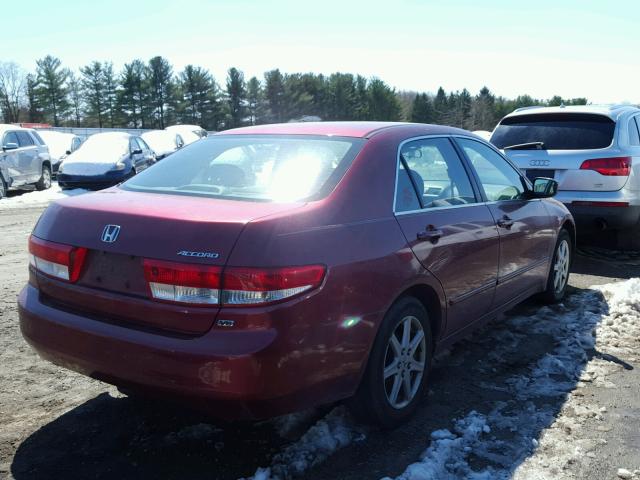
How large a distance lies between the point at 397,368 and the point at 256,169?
137 centimetres

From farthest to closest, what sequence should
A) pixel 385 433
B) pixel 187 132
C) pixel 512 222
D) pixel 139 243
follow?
1. pixel 187 132
2. pixel 512 222
3. pixel 385 433
4. pixel 139 243

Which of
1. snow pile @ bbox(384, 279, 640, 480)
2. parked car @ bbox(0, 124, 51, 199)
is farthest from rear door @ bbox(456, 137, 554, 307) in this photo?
parked car @ bbox(0, 124, 51, 199)

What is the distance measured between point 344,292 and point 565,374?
82.2 inches

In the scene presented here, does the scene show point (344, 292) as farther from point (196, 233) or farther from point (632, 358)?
point (632, 358)

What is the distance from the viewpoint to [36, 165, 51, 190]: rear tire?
55.1 feet

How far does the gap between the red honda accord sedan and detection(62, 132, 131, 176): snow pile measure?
12.8 m

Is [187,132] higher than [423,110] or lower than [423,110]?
lower

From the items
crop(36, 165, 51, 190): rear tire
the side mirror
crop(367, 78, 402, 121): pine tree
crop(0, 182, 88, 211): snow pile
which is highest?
crop(367, 78, 402, 121): pine tree

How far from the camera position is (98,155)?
16203 mm

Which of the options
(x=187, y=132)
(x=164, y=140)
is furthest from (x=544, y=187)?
(x=187, y=132)

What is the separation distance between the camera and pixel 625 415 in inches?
137

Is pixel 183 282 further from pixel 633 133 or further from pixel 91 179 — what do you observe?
pixel 91 179

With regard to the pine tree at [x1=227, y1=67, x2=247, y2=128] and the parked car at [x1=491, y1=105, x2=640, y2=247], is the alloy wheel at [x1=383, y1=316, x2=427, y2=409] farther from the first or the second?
the pine tree at [x1=227, y1=67, x2=247, y2=128]

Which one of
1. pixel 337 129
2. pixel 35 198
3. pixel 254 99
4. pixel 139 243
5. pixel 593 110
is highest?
pixel 254 99
